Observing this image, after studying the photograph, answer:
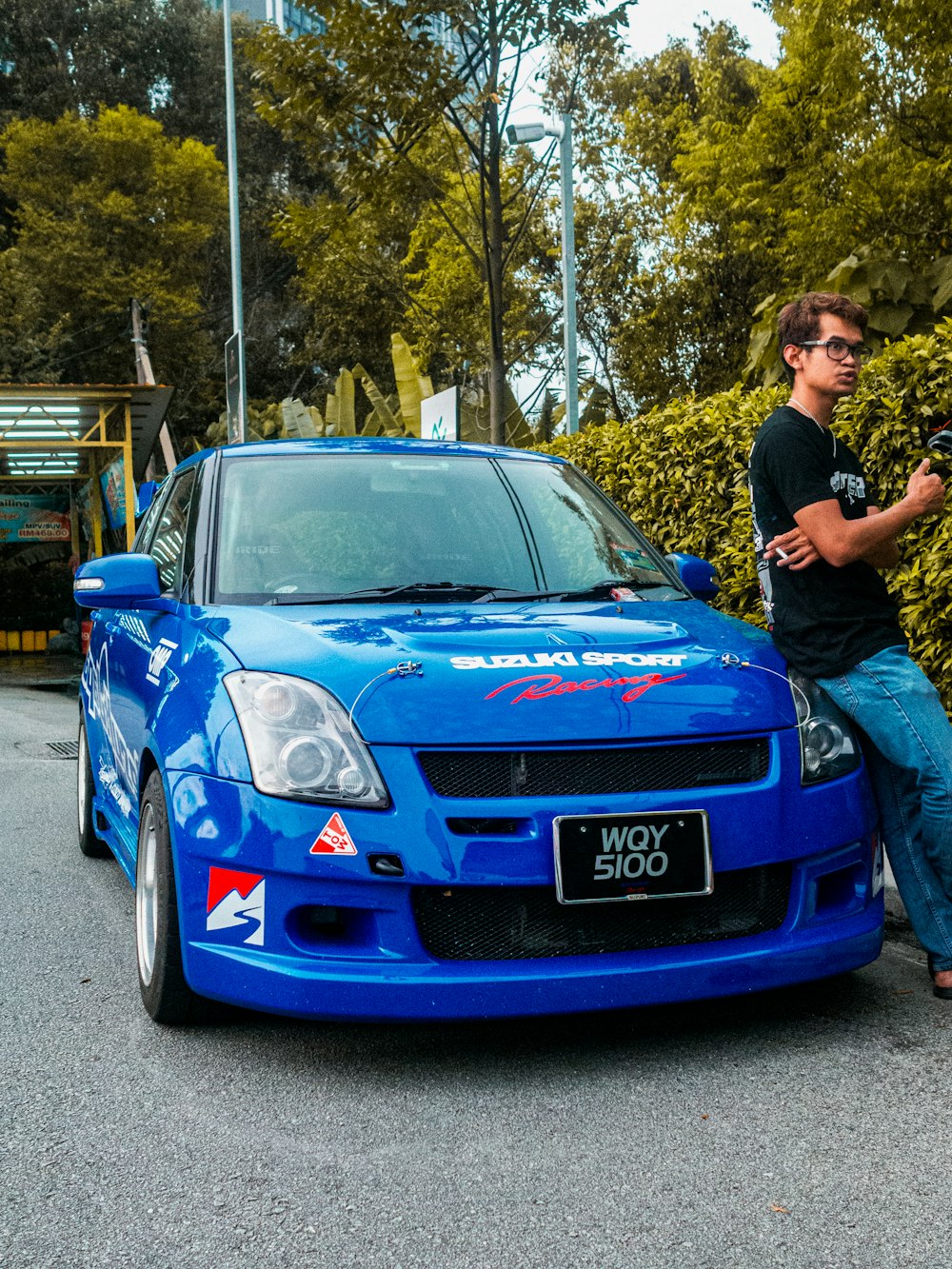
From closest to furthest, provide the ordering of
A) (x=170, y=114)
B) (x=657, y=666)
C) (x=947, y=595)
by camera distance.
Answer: (x=657, y=666) < (x=947, y=595) < (x=170, y=114)

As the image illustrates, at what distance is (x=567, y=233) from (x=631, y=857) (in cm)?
1361

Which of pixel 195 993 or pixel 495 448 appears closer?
pixel 195 993

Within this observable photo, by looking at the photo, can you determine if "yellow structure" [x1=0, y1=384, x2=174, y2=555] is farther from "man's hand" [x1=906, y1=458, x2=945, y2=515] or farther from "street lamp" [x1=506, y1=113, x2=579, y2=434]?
"man's hand" [x1=906, y1=458, x2=945, y2=515]

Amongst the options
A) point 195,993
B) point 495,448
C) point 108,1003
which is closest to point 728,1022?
point 195,993

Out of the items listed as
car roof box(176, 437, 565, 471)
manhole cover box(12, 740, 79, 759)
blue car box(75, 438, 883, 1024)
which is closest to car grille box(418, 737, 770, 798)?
blue car box(75, 438, 883, 1024)

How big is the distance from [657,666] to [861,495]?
89 centimetres

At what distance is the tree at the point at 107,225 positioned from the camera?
3784 centimetres

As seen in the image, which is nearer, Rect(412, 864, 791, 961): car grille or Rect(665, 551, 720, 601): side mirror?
Rect(412, 864, 791, 961): car grille

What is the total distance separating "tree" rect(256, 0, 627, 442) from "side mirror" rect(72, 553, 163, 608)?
7.78m

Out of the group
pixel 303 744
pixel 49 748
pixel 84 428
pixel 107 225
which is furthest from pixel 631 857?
pixel 107 225

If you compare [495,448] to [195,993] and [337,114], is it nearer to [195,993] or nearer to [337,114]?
[195,993]

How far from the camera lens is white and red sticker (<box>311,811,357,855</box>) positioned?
3.11 m

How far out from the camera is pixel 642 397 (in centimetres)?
2809

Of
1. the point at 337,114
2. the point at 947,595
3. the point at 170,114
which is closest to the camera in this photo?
the point at 947,595
